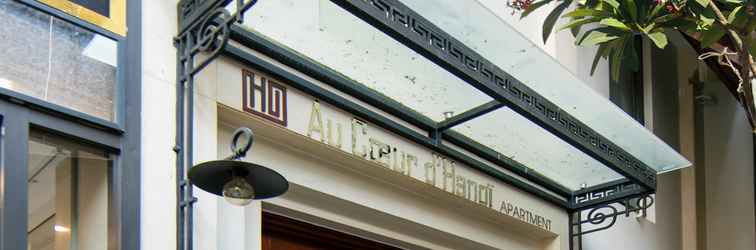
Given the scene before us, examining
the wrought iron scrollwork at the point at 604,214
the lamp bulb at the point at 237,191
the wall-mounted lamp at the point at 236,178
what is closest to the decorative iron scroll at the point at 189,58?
the wall-mounted lamp at the point at 236,178

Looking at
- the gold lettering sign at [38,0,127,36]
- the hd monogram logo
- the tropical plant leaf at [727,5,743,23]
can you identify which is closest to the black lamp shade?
the gold lettering sign at [38,0,127,36]

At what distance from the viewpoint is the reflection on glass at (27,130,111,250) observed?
225 inches

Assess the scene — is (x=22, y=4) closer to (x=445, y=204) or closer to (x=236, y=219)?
(x=236, y=219)

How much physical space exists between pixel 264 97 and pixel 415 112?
1.71m

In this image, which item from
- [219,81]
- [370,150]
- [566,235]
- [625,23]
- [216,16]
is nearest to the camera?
[625,23]

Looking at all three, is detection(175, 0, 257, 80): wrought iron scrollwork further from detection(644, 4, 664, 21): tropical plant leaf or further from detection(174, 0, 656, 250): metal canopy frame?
detection(644, 4, 664, 21): tropical plant leaf

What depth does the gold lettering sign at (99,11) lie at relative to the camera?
5.95 metres

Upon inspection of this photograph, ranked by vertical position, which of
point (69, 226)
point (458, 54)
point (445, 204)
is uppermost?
point (458, 54)

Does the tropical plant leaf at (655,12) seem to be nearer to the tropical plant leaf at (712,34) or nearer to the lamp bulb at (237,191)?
the tropical plant leaf at (712,34)

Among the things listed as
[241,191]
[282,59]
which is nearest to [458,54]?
[282,59]

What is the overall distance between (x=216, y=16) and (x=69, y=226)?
1.32 metres

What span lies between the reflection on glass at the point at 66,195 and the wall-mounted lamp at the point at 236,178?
63 cm

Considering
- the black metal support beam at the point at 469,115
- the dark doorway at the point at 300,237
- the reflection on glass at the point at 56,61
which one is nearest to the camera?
the reflection on glass at the point at 56,61

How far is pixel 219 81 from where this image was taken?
6.89 meters
